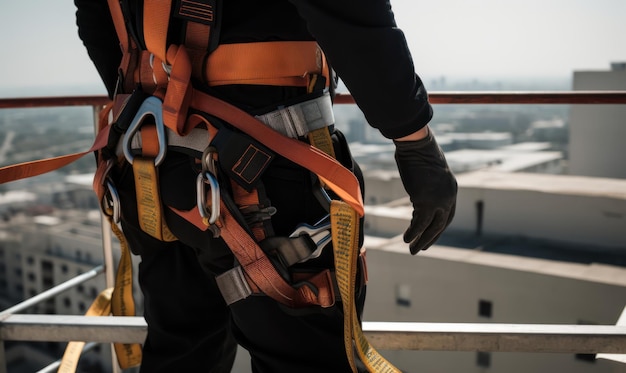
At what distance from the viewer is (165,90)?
986mm

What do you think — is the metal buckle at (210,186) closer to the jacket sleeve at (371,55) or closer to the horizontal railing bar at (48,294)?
the jacket sleeve at (371,55)

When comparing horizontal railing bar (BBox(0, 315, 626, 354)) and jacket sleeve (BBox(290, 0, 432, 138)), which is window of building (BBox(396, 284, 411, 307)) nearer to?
horizontal railing bar (BBox(0, 315, 626, 354))

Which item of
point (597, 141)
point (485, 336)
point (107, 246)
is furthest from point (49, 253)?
point (485, 336)

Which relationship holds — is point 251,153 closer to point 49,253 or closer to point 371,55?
point 371,55

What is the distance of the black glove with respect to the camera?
0.93 meters

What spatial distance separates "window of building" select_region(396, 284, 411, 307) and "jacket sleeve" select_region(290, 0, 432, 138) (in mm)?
15816

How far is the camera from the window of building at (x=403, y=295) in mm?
16297

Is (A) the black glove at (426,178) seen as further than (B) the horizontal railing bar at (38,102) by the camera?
No

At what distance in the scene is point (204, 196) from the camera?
2.95 ft

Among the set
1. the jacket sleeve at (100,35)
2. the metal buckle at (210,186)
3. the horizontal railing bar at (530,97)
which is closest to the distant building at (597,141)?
the horizontal railing bar at (530,97)

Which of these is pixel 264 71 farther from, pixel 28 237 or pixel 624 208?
pixel 28 237

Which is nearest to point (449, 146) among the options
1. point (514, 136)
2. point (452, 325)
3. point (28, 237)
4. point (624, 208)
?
point (514, 136)

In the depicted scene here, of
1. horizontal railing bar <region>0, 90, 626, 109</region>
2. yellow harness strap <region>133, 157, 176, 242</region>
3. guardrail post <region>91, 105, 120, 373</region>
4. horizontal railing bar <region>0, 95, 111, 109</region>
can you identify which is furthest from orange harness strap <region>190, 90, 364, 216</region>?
horizontal railing bar <region>0, 95, 111, 109</region>

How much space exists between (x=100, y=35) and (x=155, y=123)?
328 millimetres
